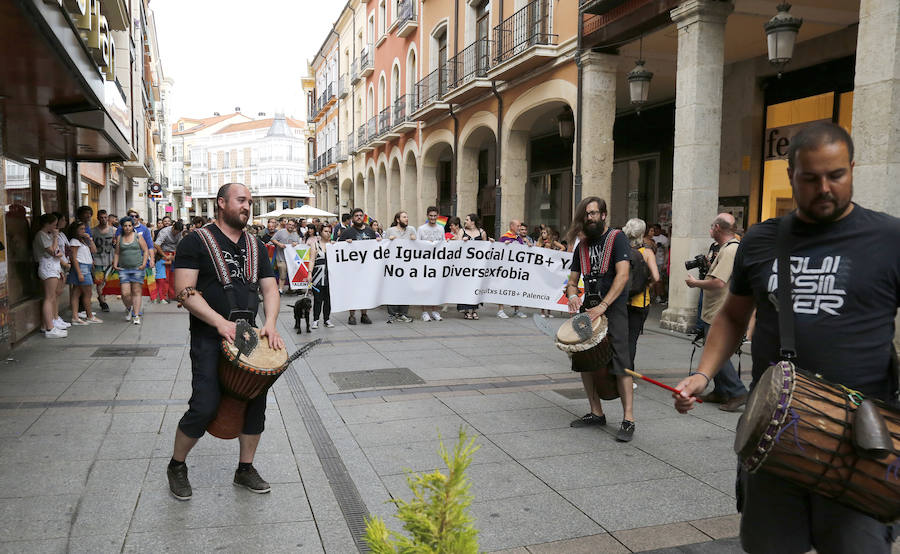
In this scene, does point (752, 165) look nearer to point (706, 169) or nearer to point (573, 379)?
point (706, 169)

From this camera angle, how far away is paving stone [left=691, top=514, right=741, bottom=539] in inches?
142

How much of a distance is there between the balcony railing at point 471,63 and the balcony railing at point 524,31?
0.54 meters

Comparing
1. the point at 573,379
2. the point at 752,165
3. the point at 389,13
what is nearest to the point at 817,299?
the point at 573,379

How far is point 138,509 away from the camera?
3.79m

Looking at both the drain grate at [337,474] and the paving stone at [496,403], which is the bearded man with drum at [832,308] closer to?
the drain grate at [337,474]

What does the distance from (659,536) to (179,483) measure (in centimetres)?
276

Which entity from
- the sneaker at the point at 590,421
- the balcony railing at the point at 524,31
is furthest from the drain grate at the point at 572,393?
the balcony railing at the point at 524,31

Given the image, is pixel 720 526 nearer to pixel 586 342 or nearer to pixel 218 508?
pixel 586 342

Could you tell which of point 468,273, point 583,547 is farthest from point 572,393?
point 468,273

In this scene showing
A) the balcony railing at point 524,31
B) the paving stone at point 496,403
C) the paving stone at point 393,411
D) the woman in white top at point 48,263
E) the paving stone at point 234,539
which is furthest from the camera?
the balcony railing at point 524,31

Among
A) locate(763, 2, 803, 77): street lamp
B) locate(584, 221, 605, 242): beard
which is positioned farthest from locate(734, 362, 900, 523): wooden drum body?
locate(763, 2, 803, 77): street lamp

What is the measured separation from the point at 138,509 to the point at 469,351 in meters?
5.42

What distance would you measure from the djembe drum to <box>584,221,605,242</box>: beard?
2.24ft

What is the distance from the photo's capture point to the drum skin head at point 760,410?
2047 millimetres
